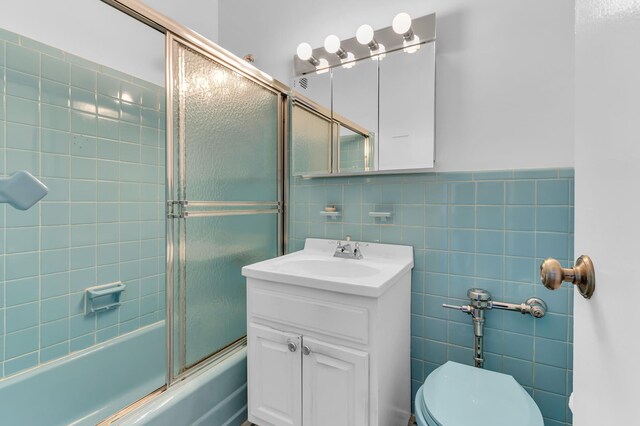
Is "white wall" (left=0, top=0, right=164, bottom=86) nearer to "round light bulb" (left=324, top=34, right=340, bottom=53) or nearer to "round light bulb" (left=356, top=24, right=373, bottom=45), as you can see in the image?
"round light bulb" (left=324, top=34, right=340, bottom=53)

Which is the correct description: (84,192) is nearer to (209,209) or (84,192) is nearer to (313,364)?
(209,209)

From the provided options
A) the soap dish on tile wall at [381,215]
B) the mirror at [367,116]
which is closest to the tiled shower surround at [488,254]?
the soap dish on tile wall at [381,215]

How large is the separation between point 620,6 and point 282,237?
1675 millimetres

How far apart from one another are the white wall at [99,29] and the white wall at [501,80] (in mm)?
1230

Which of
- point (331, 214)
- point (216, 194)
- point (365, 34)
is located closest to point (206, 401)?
point (216, 194)

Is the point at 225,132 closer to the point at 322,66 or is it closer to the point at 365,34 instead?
the point at 322,66

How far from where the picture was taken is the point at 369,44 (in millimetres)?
1504

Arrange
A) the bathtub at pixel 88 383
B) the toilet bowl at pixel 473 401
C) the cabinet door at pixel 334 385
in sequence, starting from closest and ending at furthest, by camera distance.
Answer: the toilet bowl at pixel 473 401 < the cabinet door at pixel 334 385 < the bathtub at pixel 88 383

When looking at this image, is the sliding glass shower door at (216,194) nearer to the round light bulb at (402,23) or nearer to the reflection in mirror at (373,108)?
the reflection in mirror at (373,108)

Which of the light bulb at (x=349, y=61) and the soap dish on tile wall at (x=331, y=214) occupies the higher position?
the light bulb at (x=349, y=61)

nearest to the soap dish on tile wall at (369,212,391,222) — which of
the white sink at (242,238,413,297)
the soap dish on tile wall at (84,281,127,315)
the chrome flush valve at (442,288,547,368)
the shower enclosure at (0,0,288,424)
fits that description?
the white sink at (242,238,413,297)

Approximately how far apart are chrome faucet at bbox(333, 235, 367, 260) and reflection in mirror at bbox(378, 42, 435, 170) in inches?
16.9

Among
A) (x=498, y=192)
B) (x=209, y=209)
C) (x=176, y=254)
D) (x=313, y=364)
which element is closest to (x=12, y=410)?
(x=176, y=254)

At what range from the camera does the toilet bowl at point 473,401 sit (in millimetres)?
884
